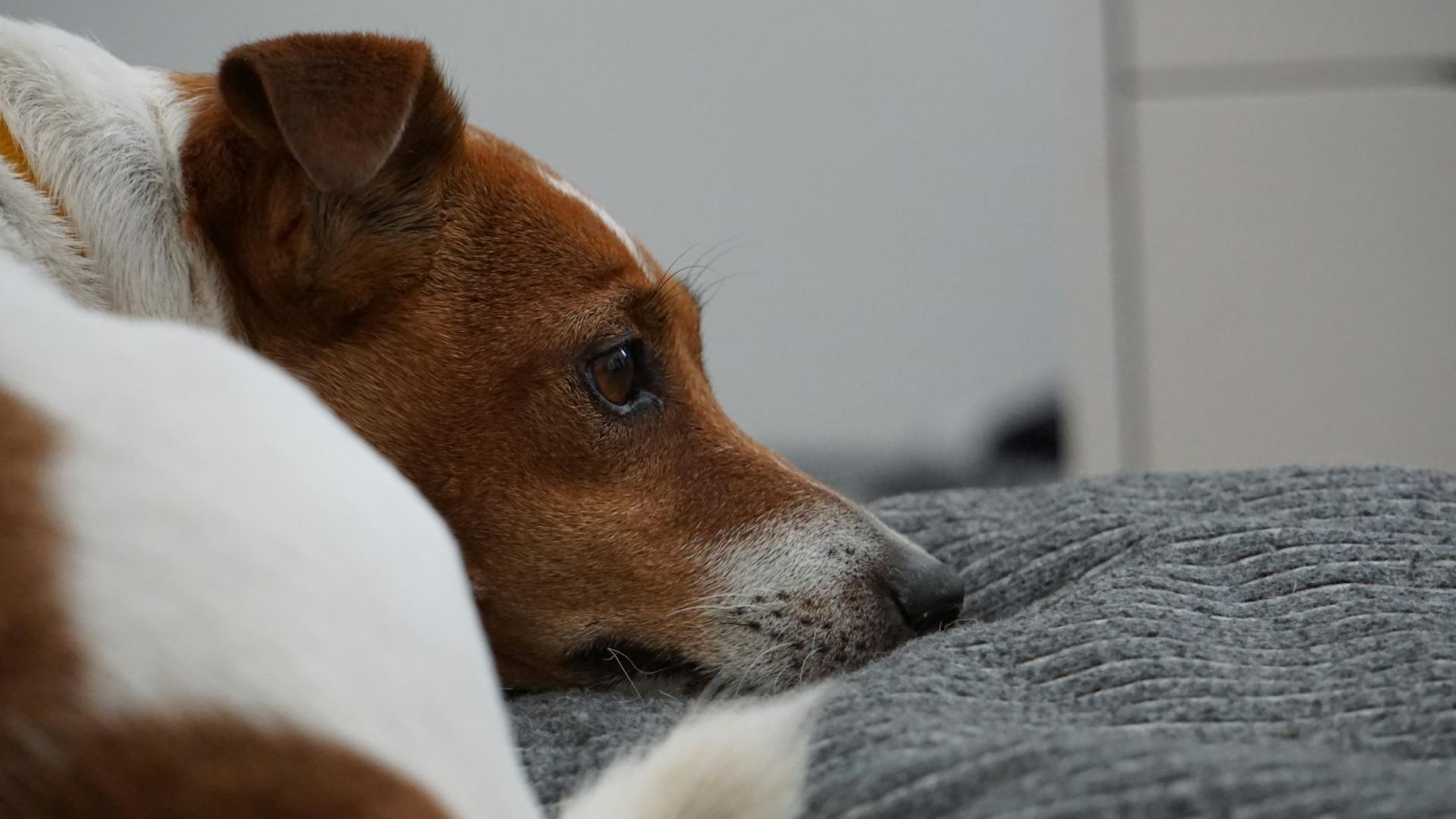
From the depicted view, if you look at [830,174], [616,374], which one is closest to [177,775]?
[616,374]

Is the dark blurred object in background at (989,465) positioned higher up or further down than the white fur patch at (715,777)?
further down

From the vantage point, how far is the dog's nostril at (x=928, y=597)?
1292 mm

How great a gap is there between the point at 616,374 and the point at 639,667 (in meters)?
0.30

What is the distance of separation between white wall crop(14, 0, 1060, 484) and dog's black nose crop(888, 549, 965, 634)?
2.56 metres

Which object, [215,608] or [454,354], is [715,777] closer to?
[215,608]

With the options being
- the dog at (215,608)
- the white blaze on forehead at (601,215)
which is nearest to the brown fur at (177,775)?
the dog at (215,608)

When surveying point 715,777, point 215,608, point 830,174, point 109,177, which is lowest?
point 830,174

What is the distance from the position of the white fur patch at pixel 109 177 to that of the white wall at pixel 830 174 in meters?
2.59

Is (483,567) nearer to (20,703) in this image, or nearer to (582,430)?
(582,430)

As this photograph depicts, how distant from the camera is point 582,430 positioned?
1.35m

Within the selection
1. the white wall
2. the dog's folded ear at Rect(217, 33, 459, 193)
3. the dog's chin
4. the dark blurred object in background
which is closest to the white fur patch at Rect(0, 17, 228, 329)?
the dog's folded ear at Rect(217, 33, 459, 193)

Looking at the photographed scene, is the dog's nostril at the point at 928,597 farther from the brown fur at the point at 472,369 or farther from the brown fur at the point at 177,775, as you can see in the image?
the brown fur at the point at 177,775

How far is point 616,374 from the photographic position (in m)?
1.40

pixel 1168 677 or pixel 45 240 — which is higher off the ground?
pixel 45 240
